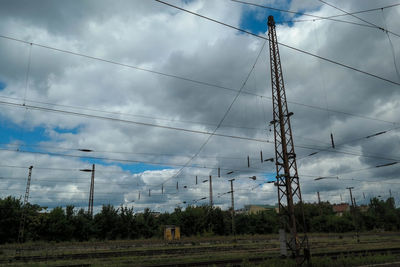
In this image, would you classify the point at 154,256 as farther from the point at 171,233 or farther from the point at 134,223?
the point at 134,223

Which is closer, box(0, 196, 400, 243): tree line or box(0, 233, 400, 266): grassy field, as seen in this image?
box(0, 233, 400, 266): grassy field

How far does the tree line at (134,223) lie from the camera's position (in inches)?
1890

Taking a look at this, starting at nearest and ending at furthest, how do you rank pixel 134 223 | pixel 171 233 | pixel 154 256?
pixel 154 256 → pixel 171 233 → pixel 134 223

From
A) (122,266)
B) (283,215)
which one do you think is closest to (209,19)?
(283,215)

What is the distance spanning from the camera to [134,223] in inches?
2324

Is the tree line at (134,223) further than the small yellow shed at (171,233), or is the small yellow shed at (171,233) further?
the small yellow shed at (171,233)

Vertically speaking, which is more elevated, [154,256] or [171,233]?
Result: [171,233]

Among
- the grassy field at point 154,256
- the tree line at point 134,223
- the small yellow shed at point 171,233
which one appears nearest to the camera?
the grassy field at point 154,256

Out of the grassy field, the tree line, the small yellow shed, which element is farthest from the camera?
the small yellow shed

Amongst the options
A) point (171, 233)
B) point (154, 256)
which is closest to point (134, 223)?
point (171, 233)

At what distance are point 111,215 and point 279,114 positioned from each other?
45.5 metres

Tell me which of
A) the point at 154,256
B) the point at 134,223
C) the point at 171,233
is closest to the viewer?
the point at 154,256

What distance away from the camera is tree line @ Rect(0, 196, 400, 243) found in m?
48.0

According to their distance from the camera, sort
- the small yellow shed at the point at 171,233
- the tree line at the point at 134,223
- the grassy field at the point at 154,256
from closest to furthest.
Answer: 1. the grassy field at the point at 154,256
2. the tree line at the point at 134,223
3. the small yellow shed at the point at 171,233
